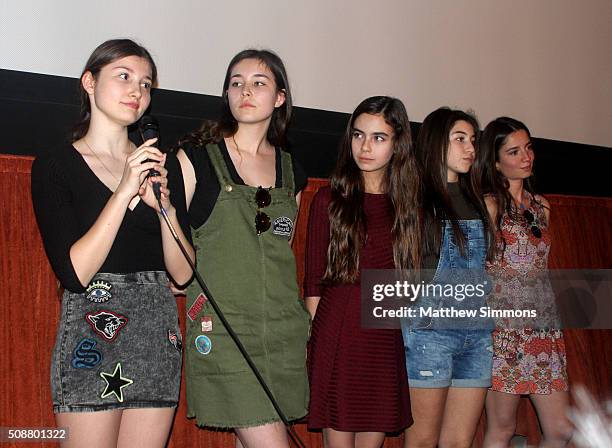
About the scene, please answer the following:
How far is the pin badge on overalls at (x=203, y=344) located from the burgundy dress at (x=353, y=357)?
401mm

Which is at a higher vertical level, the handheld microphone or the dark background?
the dark background

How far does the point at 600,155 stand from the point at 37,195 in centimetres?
307

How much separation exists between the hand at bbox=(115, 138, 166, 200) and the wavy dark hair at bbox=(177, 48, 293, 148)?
469 millimetres

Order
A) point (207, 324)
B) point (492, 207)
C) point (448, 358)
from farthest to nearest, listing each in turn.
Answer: point (492, 207), point (448, 358), point (207, 324)

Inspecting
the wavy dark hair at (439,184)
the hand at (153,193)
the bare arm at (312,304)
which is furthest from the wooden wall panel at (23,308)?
the wavy dark hair at (439,184)

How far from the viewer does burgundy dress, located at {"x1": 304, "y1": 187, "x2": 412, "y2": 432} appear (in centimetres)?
239

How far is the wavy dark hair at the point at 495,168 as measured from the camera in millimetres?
3068

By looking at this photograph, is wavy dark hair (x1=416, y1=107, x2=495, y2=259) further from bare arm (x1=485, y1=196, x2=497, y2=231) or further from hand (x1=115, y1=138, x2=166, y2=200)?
hand (x1=115, y1=138, x2=166, y2=200)

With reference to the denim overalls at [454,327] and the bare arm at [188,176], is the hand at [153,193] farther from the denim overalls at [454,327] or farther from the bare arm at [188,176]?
the denim overalls at [454,327]

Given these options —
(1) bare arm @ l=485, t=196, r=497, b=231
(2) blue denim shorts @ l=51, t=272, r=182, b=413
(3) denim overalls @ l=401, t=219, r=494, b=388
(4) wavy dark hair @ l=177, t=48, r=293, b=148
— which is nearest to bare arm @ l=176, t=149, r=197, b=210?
(4) wavy dark hair @ l=177, t=48, r=293, b=148

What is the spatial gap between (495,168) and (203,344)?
5.04 ft

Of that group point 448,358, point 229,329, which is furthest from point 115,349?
point 448,358

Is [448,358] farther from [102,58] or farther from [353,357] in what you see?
[102,58]

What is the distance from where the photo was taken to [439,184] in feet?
9.30
